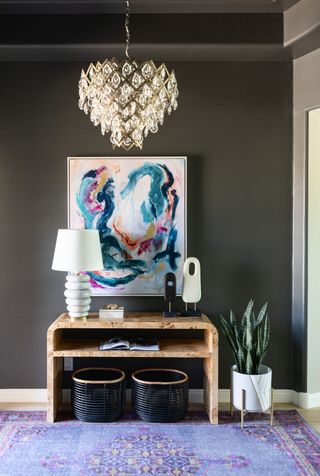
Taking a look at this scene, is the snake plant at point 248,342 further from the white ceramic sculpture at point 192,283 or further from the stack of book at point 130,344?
the stack of book at point 130,344

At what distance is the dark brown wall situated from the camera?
3.32 metres

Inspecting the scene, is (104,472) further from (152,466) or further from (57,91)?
(57,91)

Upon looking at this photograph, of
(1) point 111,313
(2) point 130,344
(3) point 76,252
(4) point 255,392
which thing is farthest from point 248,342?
(3) point 76,252

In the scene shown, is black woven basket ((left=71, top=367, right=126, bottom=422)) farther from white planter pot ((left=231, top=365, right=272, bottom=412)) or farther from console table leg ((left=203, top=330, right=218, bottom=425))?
white planter pot ((left=231, top=365, right=272, bottom=412))

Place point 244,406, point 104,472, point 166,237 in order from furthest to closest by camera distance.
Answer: point 166,237 → point 244,406 → point 104,472

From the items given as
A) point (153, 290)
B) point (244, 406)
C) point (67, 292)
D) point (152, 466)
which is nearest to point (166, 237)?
point (153, 290)

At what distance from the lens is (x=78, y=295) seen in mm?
3010

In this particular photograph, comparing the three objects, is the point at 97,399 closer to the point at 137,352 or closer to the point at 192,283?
the point at 137,352

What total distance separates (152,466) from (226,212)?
174cm

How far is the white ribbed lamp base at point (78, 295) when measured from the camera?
3002 millimetres

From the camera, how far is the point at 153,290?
3.30m

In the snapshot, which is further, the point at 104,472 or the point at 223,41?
the point at 223,41

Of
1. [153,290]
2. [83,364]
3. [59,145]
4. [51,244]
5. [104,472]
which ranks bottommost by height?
[104,472]

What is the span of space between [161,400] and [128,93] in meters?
1.89
